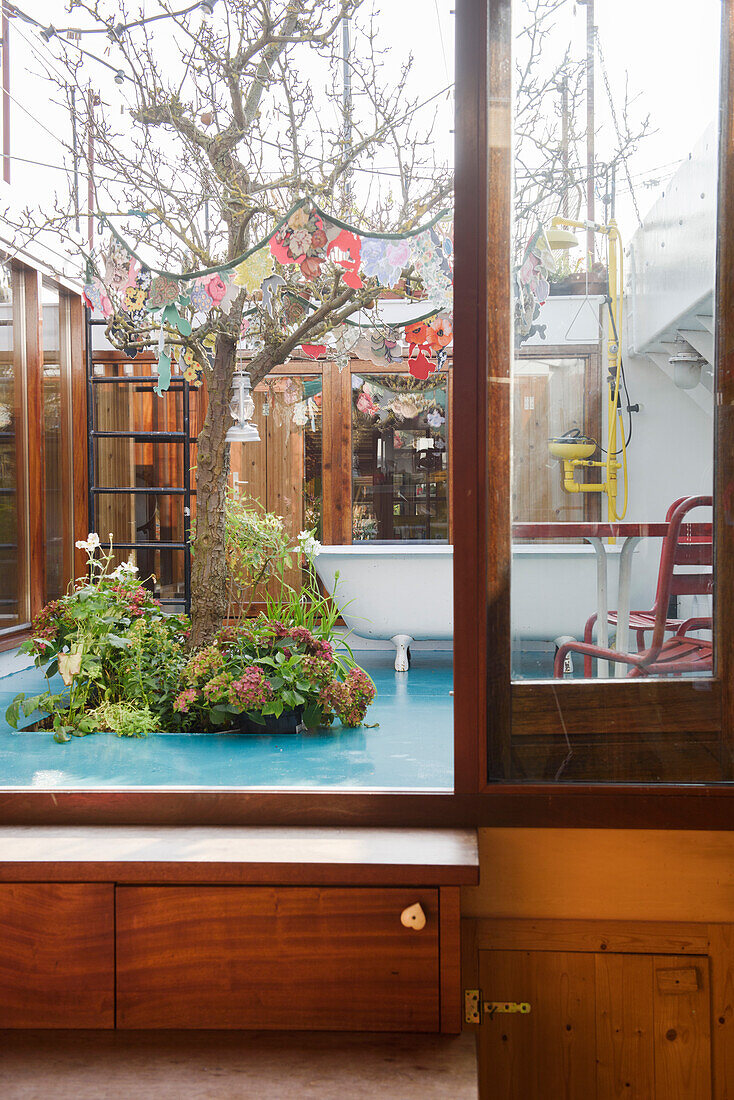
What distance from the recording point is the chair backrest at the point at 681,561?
1.78 metres

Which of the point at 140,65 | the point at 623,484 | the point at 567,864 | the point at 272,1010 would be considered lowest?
the point at 272,1010

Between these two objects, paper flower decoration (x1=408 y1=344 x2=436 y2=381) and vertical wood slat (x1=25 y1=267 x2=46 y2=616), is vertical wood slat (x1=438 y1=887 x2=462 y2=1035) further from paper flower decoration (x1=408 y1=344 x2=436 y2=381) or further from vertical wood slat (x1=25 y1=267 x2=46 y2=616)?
vertical wood slat (x1=25 y1=267 x2=46 y2=616)

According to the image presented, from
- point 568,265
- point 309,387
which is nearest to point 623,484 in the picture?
point 568,265

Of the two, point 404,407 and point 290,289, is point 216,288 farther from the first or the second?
point 404,407

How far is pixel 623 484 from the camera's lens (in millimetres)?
1818

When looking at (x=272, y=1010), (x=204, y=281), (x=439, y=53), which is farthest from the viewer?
(x=439, y=53)

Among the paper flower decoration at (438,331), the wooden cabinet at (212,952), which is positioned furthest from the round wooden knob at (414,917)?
the paper flower decoration at (438,331)

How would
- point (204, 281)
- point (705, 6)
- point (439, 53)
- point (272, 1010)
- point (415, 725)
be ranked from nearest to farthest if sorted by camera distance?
point (272, 1010) < point (705, 6) < point (204, 281) < point (415, 725) < point (439, 53)

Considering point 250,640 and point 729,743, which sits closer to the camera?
point 729,743

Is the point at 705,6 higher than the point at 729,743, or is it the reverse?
the point at 705,6

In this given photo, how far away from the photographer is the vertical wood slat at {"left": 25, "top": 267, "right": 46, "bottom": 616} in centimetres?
554

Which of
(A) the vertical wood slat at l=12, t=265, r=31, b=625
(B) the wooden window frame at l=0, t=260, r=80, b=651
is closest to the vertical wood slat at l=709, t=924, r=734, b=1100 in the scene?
(B) the wooden window frame at l=0, t=260, r=80, b=651

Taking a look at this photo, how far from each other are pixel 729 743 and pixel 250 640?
2518 millimetres

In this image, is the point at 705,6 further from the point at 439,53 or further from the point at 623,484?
the point at 439,53
